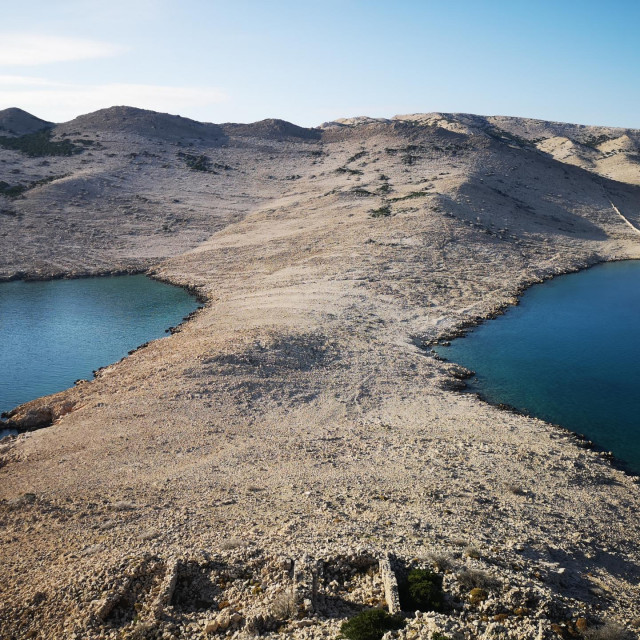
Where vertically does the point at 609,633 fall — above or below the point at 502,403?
above

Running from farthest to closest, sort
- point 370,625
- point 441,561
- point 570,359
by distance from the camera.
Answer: point 570,359 → point 441,561 → point 370,625

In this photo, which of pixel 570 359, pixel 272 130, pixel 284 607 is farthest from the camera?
pixel 272 130

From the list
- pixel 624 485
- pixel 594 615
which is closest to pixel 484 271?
pixel 624 485

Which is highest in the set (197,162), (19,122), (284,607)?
(19,122)

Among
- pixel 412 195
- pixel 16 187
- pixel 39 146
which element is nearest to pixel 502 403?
pixel 412 195

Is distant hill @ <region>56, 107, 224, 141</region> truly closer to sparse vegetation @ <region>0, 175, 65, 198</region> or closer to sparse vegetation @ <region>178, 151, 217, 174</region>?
sparse vegetation @ <region>178, 151, 217, 174</region>

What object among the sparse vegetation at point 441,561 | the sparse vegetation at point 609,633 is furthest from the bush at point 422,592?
the sparse vegetation at point 609,633

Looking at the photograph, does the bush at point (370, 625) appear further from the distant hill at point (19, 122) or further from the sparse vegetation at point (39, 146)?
the distant hill at point (19, 122)

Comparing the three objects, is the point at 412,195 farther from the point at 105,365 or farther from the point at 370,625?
the point at 370,625
